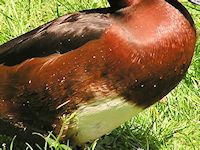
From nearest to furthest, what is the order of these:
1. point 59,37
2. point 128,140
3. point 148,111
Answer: point 59,37 < point 128,140 < point 148,111

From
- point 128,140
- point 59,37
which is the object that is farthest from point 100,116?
point 128,140

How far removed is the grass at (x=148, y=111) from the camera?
156 inches

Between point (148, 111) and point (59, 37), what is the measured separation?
43.7 inches

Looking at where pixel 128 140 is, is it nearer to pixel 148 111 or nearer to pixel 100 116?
pixel 148 111

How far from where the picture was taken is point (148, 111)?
4164mm

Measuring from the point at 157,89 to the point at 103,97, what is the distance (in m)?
0.24

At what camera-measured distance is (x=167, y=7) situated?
3.20 metres

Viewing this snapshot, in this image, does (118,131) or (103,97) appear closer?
(103,97)

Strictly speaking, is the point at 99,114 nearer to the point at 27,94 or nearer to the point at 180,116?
the point at 27,94

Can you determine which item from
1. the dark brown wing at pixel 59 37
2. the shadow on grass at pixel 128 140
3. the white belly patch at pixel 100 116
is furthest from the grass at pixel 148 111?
the dark brown wing at pixel 59 37

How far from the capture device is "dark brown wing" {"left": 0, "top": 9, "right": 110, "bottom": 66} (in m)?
3.14

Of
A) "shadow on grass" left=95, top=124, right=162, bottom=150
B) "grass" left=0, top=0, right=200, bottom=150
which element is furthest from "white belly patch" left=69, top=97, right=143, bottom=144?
"shadow on grass" left=95, top=124, right=162, bottom=150

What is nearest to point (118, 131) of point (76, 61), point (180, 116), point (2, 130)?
point (180, 116)

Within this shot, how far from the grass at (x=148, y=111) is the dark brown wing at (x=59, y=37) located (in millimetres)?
530
